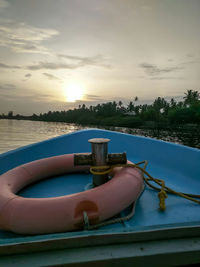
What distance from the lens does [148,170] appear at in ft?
7.13

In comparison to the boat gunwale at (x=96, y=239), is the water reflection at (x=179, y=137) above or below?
below

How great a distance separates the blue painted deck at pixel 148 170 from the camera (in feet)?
2.67

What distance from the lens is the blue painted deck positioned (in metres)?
0.81

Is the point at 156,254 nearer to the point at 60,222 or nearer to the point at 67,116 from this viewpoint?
the point at 60,222

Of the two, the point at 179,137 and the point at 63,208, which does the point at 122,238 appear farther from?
the point at 179,137

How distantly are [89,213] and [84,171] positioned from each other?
91cm

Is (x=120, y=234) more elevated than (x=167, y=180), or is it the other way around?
(x=120, y=234)

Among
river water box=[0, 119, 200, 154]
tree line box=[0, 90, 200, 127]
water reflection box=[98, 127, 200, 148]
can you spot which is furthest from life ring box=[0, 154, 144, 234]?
tree line box=[0, 90, 200, 127]

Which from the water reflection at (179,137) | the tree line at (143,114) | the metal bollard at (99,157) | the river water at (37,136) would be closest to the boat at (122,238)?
the metal bollard at (99,157)

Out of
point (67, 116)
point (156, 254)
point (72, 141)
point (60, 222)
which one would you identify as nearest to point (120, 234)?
point (156, 254)

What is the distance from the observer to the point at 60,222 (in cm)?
92

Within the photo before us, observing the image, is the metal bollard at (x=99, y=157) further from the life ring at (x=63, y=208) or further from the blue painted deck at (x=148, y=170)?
the blue painted deck at (x=148, y=170)

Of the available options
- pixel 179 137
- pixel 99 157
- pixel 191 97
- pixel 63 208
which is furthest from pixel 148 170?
pixel 191 97

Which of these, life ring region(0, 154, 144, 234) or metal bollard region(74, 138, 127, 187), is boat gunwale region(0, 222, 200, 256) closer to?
life ring region(0, 154, 144, 234)
